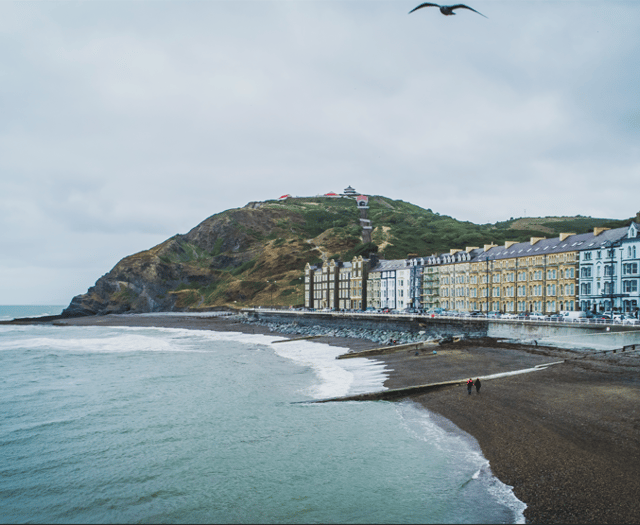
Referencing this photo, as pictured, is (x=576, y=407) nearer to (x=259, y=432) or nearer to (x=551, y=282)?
(x=259, y=432)

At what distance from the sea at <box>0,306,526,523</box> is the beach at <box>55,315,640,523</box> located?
1.05m

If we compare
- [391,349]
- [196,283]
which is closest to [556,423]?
[391,349]

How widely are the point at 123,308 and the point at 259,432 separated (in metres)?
173

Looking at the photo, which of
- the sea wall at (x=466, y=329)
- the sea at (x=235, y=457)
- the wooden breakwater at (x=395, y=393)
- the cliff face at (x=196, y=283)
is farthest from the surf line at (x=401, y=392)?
the cliff face at (x=196, y=283)

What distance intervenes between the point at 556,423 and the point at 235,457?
14.8m

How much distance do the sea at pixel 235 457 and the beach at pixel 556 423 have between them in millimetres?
1046

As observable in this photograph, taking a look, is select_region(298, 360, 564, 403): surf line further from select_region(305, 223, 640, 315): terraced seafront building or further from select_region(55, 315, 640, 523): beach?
select_region(305, 223, 640, 315): terraced seafront building

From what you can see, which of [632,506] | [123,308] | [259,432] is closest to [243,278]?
[123,308]

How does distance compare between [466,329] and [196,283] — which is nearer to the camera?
[466,329]

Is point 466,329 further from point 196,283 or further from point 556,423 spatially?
point 196,283

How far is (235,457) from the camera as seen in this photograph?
21016 millimetres

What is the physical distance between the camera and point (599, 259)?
65938 millimetres

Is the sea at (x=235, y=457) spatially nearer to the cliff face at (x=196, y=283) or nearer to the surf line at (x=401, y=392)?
the surf line at (x=401, y=392)

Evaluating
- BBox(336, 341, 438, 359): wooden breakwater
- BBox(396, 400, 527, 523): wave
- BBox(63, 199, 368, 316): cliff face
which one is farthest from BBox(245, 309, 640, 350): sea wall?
BBox(63, 199, 368, 316): cliff face
